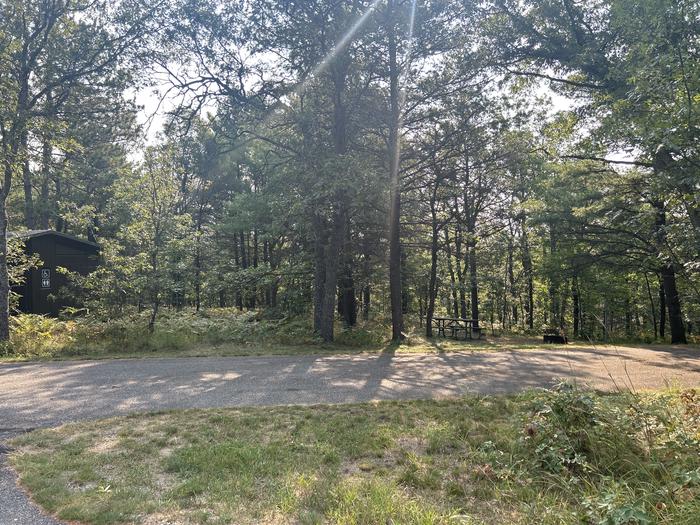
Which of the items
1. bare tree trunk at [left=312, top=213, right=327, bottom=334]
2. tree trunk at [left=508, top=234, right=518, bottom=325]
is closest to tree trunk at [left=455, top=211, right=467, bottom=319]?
tree trunk at [left=508, top=234, right=518, bottom=325]

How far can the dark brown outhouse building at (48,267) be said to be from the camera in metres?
21.0

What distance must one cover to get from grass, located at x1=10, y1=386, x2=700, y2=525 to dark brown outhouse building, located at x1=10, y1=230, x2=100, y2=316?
19.2 meters

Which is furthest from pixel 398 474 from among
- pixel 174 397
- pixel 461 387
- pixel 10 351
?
pixel 10 351

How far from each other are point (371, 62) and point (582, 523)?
12.1 m

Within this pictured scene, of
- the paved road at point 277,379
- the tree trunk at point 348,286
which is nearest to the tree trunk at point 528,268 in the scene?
the tree trunk at point 348,286

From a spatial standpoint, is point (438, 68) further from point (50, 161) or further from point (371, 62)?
point (50, 161)

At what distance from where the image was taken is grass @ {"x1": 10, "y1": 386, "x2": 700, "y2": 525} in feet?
9.13

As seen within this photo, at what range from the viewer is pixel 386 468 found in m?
3.60

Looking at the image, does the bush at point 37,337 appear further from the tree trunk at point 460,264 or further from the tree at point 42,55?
the tree trunk at point 460,264

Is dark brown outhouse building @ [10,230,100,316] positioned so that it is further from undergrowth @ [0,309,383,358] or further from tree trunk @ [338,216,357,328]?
tree trunk @ [338,216,357,328]

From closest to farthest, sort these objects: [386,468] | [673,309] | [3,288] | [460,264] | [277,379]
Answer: [386,468]
[277,379]
[3,288]
[673,309]
[460,264]

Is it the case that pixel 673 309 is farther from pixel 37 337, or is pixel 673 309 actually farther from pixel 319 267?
pixel 37 337

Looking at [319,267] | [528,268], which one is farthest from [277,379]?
[528,268]

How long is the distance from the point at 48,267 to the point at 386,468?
24.0 meters
